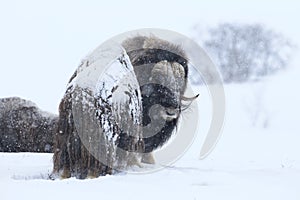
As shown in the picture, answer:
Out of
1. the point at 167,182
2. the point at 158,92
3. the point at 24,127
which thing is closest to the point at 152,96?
the point at 158,92

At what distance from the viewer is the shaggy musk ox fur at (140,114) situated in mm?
4047

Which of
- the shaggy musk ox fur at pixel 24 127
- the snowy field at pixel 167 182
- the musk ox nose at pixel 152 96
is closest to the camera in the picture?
the snowy field at pixel 167 182

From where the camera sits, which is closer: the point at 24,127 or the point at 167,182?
the point at 167,182

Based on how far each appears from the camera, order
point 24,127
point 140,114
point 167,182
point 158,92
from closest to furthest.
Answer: point 167,182
point 140,114
point 158,92
point 24,127

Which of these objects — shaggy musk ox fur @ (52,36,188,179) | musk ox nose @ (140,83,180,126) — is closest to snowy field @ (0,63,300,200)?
shaggy musk ox fur @ (52,36,188,179)

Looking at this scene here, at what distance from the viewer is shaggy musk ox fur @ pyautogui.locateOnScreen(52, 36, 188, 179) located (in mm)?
4047

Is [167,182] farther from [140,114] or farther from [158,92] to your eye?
[158,92]

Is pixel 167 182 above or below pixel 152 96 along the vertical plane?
below

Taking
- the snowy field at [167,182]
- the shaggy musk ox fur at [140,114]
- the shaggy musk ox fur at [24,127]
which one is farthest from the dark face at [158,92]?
the shaggy musk ox fur at [24,127]

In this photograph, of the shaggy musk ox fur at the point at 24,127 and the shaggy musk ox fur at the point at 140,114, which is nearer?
the shaggy musk ox fur at the point at 140,114

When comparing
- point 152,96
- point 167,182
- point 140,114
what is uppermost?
point 152,96

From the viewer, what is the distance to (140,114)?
4.28m

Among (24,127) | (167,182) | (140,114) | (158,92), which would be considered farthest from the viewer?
(24,127)

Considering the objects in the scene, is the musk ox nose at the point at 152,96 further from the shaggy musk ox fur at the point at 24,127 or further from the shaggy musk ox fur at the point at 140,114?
the shaggy musk ox fur at the point at 24,127
